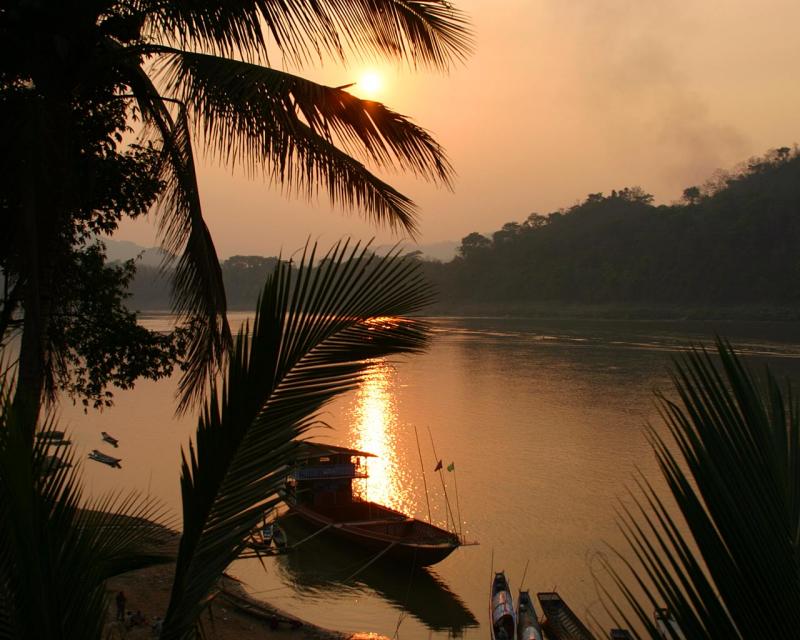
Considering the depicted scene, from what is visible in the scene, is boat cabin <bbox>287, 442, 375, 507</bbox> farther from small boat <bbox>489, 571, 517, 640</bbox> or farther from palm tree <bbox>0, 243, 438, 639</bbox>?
palm tree <bbox>0, 243, 438, 639</bbox>

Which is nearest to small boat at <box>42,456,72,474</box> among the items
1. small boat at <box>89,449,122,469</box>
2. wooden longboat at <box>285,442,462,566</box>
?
wooden longboat at <box>285,442,462,566</box>

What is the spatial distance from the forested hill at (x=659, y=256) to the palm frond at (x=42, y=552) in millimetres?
48615

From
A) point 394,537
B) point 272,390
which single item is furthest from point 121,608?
point 272,390

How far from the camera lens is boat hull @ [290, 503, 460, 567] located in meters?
11.4

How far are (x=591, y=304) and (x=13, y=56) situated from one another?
6492 centimetres

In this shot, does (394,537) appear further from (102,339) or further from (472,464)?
(102,339)

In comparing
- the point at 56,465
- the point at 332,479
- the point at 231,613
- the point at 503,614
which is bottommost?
the point at 503,614


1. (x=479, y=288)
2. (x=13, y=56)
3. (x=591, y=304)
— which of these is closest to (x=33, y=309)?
(x=13, y=56)

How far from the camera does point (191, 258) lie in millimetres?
3789

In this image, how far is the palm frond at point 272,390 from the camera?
5.64 ft

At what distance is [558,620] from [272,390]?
29.3 feet

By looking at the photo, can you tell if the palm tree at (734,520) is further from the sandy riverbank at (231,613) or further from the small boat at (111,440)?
the small boat at (111,440)

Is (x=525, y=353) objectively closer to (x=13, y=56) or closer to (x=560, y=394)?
(x=560, y=394)

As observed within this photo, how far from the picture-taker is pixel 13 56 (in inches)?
123
